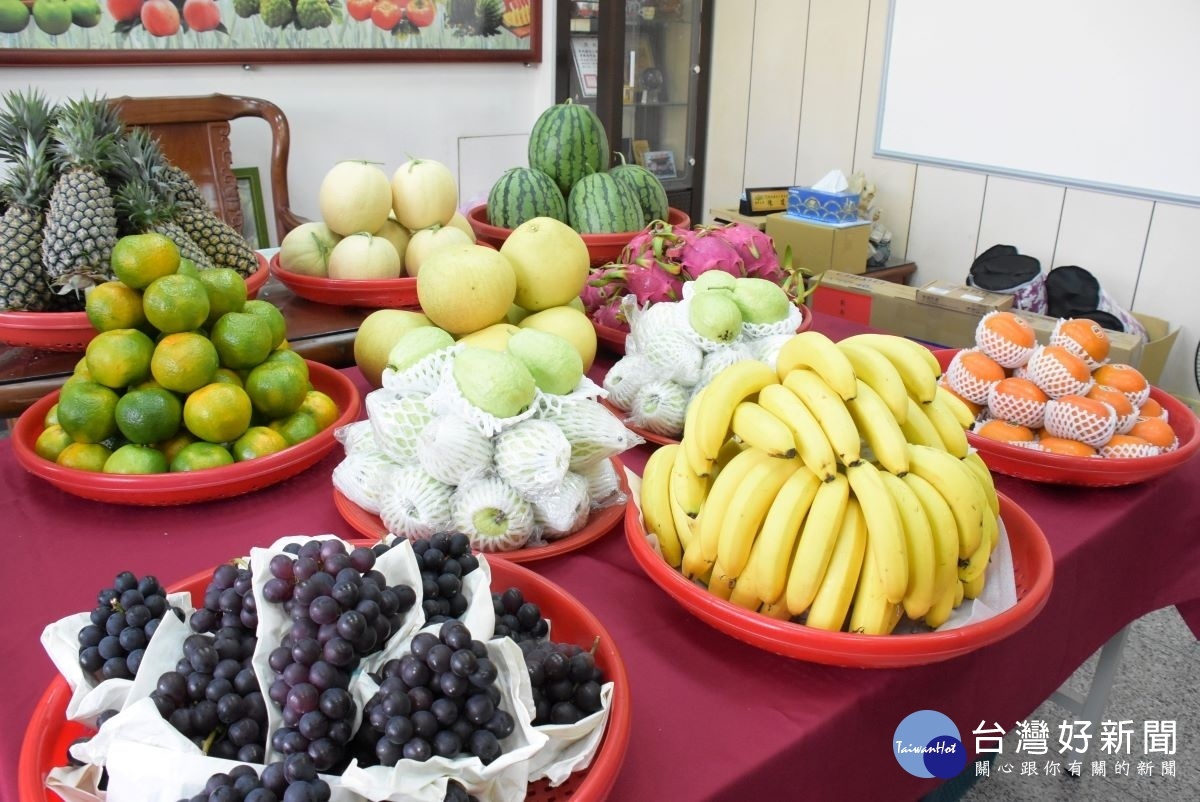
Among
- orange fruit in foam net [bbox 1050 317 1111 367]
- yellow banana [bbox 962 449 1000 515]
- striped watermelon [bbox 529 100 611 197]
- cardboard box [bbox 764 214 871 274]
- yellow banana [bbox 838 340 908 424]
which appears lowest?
cardboard box [bbox 764 214 871 274]

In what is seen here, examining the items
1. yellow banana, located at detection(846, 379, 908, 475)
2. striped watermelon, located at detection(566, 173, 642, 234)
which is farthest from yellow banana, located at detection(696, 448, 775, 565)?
striped watermelon, located at detection(566, 173, 642, 234)

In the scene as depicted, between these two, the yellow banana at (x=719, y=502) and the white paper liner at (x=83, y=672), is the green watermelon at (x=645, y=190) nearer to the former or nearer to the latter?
the yellow banana at (x=719, y=502)

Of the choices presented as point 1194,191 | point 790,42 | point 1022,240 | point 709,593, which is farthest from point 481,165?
point 709,593

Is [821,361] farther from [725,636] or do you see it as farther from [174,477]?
[174,477]

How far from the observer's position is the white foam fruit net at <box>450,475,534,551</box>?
3.07 feet

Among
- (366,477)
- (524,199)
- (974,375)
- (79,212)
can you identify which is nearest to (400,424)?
(366,477)

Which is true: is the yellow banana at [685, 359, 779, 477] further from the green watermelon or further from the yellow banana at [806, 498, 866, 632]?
the green watermelon

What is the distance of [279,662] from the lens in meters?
0.60

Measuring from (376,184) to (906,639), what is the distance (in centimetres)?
132

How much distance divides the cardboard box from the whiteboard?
470 millimetres

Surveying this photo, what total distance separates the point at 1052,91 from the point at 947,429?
2883 mm

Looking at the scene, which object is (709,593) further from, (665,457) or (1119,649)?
(1119,649)

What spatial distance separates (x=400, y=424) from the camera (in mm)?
984

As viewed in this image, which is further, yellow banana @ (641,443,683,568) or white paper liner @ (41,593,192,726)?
yellow banana @ (641,443,683,568)
